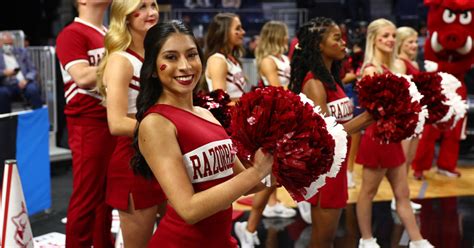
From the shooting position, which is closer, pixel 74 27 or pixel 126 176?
pixel 126 176

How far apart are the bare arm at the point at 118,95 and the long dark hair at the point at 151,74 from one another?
603 millimetres

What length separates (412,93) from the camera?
316 centimetres

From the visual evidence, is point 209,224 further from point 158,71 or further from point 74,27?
point 74,27

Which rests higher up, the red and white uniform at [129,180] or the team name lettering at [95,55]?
the team name lettering at [95,55]

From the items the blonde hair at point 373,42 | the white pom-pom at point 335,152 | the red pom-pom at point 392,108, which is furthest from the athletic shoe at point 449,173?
the white pom-pom at point 335,152

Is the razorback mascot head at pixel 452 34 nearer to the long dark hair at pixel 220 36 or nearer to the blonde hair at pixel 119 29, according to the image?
the long dark hair at pixel 220 36

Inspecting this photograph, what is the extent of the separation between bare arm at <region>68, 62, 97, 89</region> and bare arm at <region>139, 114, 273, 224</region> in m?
1.30

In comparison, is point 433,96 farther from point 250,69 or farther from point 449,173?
point 250,69

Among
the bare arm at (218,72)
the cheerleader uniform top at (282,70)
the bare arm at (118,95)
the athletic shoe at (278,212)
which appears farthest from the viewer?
the cheerleader uniform top at (282,70)

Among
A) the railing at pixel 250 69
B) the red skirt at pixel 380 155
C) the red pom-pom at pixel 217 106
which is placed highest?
the red pom-pom at pixel 217 106

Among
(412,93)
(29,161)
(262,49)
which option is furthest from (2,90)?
(412,93)

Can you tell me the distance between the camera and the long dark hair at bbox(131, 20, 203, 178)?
7.08 ft

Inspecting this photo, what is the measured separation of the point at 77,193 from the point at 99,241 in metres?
0.27

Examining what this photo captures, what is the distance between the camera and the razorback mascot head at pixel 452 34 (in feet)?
19.9
